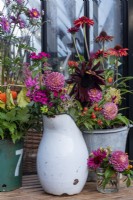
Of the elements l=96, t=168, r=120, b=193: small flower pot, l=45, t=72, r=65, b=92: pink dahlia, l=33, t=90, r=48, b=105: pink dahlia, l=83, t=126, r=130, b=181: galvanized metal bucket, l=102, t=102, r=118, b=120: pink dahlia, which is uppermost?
l=45, t=72, r=65, b=92: pink dahlia

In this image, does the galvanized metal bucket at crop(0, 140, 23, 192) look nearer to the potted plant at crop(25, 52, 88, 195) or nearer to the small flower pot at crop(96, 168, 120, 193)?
the potted plant at crop(25, 52, 88, 195)

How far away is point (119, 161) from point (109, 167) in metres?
0.05

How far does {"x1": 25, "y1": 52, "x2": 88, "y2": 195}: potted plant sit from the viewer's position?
3.79 ft

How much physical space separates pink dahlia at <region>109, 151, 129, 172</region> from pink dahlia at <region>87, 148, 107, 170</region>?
39 mm

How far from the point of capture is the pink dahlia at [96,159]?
1.18 m

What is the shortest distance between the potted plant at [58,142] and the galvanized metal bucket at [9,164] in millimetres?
91

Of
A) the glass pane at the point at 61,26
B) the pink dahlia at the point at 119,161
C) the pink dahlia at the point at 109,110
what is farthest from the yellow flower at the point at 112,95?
the glass pane at the point at 61,26

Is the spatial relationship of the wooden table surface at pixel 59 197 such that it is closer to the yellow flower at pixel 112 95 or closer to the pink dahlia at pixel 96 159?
the pink dahlia at pixel 96 159

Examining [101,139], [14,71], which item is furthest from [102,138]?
[14,71]

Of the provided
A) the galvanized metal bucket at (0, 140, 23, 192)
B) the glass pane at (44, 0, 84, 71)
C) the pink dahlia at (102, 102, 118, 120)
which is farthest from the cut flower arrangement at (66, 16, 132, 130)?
the glass pane at (44, 0, 84, 71)

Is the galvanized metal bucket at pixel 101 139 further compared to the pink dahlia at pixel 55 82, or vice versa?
the galvanized metal bucket at pixel 101 139

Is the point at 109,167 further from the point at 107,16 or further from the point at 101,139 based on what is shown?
the point at 107,16

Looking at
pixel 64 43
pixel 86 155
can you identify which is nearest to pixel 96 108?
pixel 86 155

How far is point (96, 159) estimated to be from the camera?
119 cm
